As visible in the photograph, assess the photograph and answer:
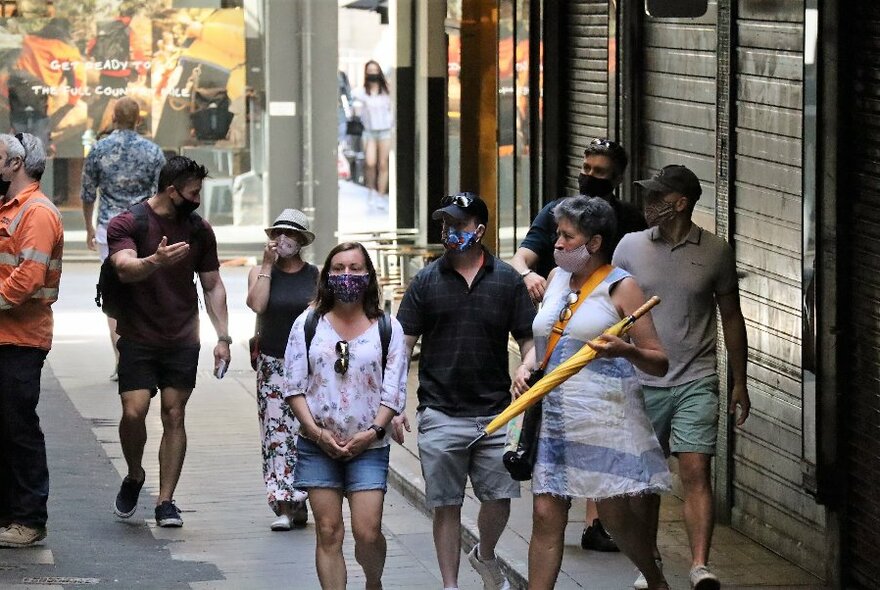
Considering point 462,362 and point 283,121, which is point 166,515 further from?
point 283,121

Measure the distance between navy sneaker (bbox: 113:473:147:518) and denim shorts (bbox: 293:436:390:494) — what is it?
2.50m

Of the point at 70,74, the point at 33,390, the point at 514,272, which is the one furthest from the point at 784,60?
the point at 70,74

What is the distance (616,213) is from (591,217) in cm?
161

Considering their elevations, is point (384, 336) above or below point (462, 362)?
above

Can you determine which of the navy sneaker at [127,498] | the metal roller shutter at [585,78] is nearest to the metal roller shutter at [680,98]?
the metal roller shutter at [585,78]

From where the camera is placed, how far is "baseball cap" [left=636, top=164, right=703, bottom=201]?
26.1 feet

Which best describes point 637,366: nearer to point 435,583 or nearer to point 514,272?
point 514,272

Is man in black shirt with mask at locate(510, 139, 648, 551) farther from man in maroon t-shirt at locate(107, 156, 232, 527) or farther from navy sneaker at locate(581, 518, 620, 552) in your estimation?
man in maroon t-shirt at locate(107, 156, 232, 527)

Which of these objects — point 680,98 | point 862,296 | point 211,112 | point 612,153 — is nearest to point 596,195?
point 612,153

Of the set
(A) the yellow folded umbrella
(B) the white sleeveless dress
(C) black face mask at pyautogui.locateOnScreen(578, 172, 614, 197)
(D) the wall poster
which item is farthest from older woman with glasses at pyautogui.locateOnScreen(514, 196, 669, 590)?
(D) the wall poster

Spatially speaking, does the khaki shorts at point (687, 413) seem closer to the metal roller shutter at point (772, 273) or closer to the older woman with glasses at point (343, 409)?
the metal roller shutter at point (772, 273)

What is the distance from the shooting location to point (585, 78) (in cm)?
1184

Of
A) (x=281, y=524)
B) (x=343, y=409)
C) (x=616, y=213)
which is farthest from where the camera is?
(x=281, y=524)

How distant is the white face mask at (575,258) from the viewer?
705 centimetres
